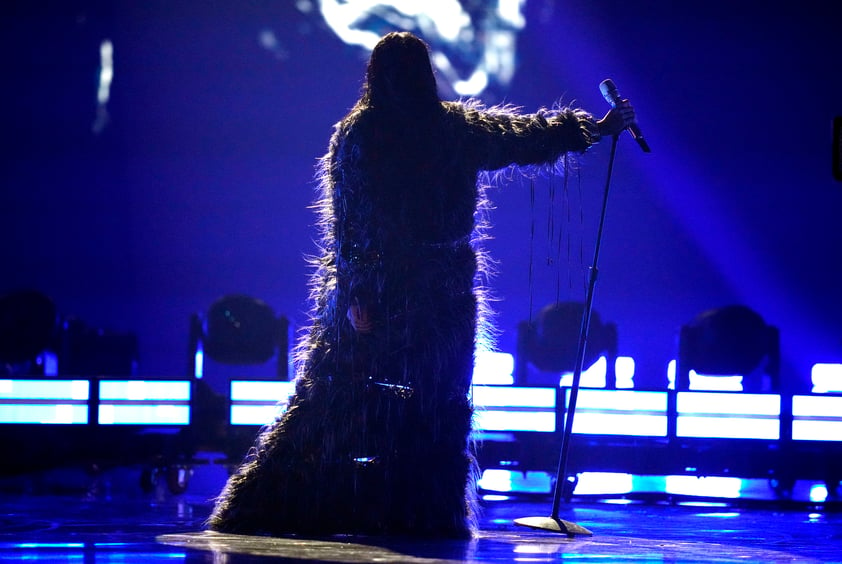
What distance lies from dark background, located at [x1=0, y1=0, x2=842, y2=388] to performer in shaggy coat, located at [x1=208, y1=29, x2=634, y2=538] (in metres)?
4.61

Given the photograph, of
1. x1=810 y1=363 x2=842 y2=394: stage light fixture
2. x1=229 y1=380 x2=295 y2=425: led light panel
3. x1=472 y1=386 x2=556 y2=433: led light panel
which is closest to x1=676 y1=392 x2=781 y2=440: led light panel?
x1=472 y1=386 x2=556 y2=433: led light panel

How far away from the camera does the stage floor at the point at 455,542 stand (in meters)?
2.44

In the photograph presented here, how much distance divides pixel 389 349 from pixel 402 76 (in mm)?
793

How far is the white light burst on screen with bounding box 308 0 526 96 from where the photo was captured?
24.0ft

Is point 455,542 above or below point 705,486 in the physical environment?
above

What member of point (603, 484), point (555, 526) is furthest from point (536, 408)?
point (555, 526)

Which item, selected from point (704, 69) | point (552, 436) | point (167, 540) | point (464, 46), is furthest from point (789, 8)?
point (167, 540)

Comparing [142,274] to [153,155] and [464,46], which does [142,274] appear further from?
[464,46]

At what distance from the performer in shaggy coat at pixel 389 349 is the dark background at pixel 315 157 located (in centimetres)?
461

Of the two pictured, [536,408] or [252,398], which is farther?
[252,398]

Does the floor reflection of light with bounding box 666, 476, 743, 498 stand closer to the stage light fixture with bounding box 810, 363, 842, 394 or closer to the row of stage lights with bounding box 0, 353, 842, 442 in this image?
the row of stage lights with bounding box 0, 353, 842, 442

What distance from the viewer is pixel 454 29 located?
7.36 metres

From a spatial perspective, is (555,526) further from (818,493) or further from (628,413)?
(818,493)

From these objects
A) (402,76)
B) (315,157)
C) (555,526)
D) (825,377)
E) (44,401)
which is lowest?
(555,526)
